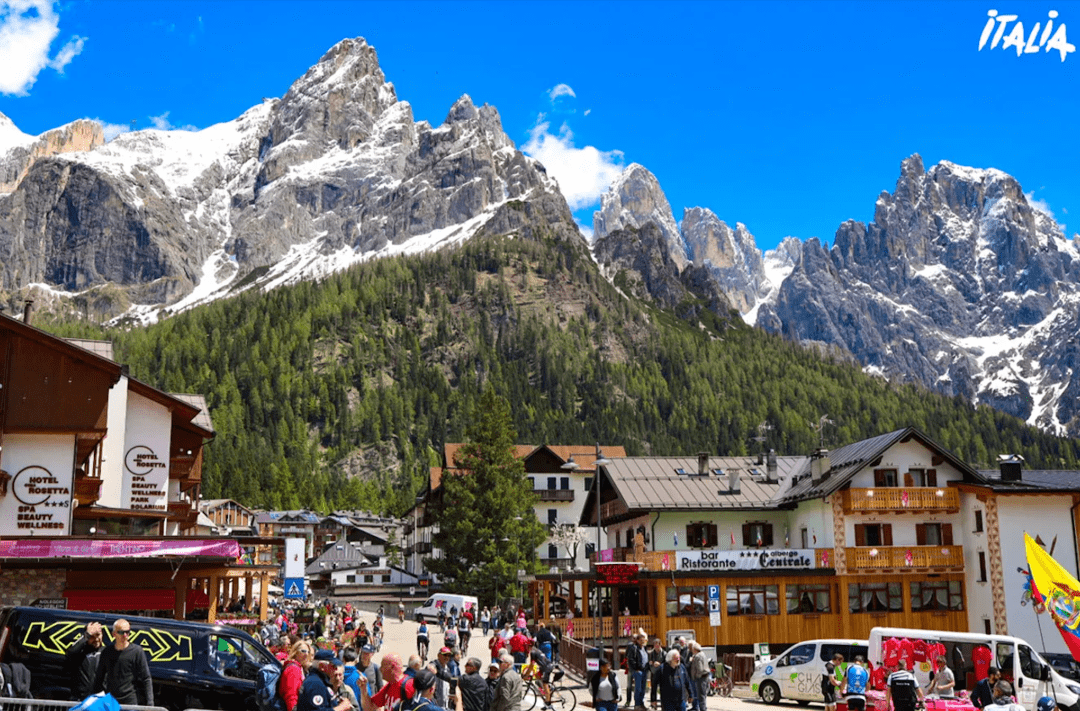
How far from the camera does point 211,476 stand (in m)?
160

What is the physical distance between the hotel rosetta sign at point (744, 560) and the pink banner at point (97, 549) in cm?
2516

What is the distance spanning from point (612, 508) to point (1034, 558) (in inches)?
1321

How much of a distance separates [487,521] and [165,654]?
52.5 metres

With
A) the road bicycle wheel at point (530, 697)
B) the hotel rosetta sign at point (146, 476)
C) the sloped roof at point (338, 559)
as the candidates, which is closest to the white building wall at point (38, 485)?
the hotel rosetta sign at point (146, 476)

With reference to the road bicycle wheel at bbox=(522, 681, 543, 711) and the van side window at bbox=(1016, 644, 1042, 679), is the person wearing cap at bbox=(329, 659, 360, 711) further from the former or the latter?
the van side window at bbox=(1016, 644, 1042, 679)

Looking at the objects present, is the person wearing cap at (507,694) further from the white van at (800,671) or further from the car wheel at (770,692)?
the car wheel at (770,692)

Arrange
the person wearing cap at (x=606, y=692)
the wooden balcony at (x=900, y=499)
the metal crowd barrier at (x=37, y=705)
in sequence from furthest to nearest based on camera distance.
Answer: the wooden balcony at (x=900, y=499) → the person wearing cap at (x=606, y=692) → the metal crowd barrier at (x=37, y=705)

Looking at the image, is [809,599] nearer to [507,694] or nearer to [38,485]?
[38,485]

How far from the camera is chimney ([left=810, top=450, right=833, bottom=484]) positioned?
173ft

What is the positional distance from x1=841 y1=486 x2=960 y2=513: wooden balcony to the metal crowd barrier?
41088 millimetres

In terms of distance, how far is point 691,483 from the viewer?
55.2 meters

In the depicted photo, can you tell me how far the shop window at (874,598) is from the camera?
50375mm

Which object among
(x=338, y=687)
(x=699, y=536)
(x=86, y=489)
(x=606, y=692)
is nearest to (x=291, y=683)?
(x=338, y=687)

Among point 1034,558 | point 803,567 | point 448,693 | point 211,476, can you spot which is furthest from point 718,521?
point 211,476
